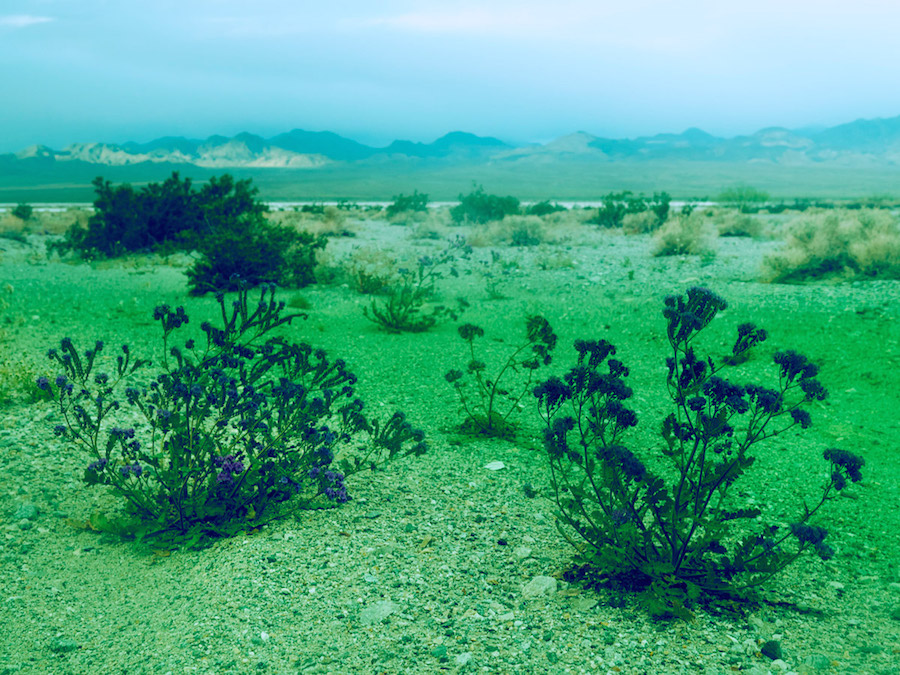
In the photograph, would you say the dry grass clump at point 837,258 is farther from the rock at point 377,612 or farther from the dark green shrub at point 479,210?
the dark green shrub at point 479,210

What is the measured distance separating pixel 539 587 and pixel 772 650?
3.47 ft

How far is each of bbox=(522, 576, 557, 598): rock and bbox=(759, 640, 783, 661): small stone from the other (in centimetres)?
96

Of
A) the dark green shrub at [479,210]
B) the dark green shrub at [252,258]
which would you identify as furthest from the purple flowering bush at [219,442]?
the dark green shrub at [479,210]

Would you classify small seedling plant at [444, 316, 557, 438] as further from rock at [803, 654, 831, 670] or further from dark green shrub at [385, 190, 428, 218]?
dark green shrub at [385, 190, 428, 218]

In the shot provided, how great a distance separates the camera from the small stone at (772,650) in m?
3.08

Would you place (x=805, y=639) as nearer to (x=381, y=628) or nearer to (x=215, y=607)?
(x=381, y=628)

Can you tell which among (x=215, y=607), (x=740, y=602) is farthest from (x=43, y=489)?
(x=740, y=602)

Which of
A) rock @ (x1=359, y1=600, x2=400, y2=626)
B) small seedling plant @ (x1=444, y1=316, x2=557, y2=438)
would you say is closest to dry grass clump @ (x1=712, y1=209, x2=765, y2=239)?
small seedling plant @ (x1=444, y1=316, x2=557, y2=438)

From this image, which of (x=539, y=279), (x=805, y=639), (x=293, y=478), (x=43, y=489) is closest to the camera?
(x=805, y=639)

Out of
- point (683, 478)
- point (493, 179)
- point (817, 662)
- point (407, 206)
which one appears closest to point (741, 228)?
point (407, 206)

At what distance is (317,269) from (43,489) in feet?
34.3

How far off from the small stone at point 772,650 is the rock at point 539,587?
96cm

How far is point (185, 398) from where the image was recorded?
3.77m

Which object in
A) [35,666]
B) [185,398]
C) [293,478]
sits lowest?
[35,666]
